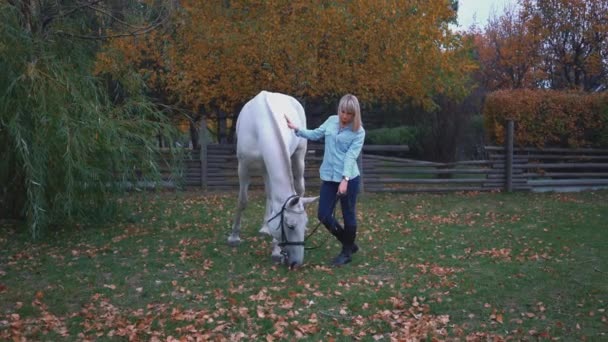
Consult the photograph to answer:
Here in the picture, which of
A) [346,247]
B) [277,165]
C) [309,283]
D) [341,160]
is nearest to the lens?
[309,283]

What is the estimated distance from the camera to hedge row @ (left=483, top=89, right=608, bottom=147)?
1374 centimetres

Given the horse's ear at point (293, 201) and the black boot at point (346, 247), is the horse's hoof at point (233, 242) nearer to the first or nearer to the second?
the black boot at point (346, 247)

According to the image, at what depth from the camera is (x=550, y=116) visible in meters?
13.8

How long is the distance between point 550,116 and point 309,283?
1008 centimetres

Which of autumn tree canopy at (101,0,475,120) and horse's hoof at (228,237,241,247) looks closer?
horse's hoof at (228,237,241,247)

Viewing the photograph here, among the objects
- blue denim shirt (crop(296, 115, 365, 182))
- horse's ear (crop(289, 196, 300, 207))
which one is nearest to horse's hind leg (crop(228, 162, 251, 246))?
blue denim shirt (crop(296, 115, 365, 182))

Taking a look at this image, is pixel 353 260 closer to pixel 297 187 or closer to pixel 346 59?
pixel 297 187

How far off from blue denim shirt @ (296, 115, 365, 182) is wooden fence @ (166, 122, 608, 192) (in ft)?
22.6

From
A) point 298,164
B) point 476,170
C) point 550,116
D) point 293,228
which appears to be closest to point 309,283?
point 293,228

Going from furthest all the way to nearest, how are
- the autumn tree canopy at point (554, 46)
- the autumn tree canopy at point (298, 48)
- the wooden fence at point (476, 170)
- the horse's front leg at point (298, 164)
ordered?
1. the autumn tree canopy at point (554, 46)
2. the wooden fence at point (476, 170)
3. the autumn tree canopy at point (298, 48)
4. the horse's front leg at point (298, 164)

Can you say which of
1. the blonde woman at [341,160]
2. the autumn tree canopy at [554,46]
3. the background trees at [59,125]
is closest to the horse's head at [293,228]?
A: the blonde woman at [341,160]

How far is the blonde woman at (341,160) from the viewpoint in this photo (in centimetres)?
593

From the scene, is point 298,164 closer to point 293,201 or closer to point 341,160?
point 341,160

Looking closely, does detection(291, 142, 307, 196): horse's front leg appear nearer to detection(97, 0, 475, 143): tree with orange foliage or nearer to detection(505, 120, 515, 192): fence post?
detection(97, 0, 475, 143): tree with orange foliage
